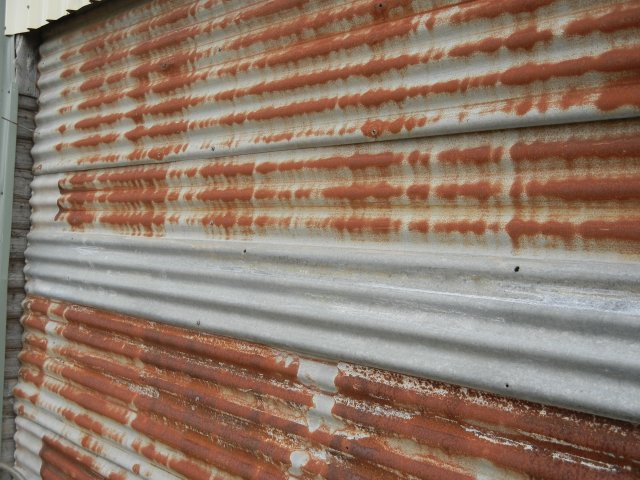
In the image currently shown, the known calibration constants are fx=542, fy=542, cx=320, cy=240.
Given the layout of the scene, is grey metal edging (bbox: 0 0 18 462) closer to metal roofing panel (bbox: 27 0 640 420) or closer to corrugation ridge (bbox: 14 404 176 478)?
corrugation ridge (bbox: 14 404 176 478)

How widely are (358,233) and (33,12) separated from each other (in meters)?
2.50

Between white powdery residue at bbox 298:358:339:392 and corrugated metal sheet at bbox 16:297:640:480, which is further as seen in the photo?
white powdery residue at bbox 298:358:339:392

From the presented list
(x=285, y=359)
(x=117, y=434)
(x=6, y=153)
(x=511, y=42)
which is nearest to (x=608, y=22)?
(x=511, y=42)

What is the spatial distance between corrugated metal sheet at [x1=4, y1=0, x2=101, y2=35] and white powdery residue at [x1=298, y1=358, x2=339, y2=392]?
211 cm

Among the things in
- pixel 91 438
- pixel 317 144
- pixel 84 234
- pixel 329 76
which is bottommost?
pixel 91 438

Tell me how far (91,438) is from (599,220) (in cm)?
247

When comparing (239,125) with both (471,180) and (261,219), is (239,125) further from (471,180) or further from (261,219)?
(471,180)

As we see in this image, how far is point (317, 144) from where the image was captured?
73.9 inches

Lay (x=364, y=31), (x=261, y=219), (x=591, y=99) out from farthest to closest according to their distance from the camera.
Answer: (x=261, y=219), (x=364, y=31), (x=591, y=99)

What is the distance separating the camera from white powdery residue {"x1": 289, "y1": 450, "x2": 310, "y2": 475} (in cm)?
183

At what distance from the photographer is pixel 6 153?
3.18 metres

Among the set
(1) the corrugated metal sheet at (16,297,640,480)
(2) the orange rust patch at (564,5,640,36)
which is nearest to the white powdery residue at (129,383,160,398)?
(1) the corrugated metal sheet at (16,297,640,480)

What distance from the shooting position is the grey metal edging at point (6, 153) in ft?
10.3

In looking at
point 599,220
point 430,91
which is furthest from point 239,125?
point 599,220
